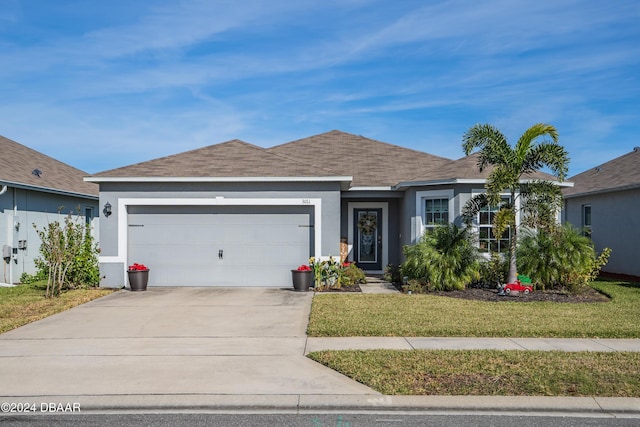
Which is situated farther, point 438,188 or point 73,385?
point 438,188

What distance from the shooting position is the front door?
61.1 ft

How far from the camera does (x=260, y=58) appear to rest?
659 inches

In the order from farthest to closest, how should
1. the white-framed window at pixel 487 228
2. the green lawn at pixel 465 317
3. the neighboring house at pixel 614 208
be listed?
the neighboring house at pixel 614 208
the white-framed window at pixel 487 228
the green lawn at pixel 465 317

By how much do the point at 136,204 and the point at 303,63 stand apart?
704cm

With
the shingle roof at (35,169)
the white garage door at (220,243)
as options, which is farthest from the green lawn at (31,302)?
Answer: the shingle roof at (35,169)

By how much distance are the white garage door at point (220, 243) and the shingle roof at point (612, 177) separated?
10.3m

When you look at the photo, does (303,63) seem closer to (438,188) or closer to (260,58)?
(260,58)

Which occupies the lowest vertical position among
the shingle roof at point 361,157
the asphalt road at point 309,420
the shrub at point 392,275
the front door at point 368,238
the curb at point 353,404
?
the asphalt road at point 309,420

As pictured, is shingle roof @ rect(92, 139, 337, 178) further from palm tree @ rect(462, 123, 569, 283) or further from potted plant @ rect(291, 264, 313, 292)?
palm tree @ rect(462, 123, 569, 283)

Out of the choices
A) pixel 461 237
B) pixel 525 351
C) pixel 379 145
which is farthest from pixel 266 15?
pixel 525 351

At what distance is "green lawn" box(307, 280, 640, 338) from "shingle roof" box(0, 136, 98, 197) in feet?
33.3

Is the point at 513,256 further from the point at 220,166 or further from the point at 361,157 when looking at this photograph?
the point at 361,157

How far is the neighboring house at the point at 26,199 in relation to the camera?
15.7 m

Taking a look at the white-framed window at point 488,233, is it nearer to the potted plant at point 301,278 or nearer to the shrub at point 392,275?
the shrub at point 392,275
